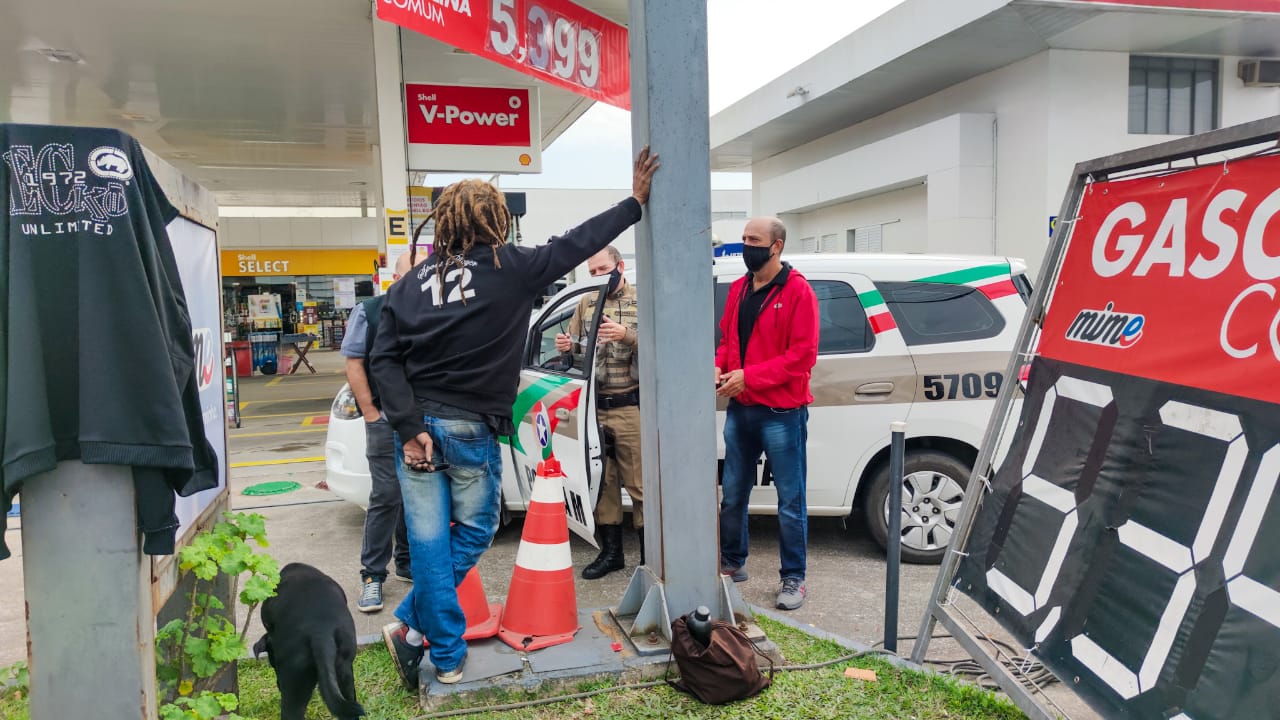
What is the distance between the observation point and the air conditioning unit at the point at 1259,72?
14289 millimetres

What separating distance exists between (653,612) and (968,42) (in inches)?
515

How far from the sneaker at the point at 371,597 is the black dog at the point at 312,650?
1.54m

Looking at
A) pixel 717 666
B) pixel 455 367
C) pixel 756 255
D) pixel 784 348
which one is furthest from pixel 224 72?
pixel 717 666

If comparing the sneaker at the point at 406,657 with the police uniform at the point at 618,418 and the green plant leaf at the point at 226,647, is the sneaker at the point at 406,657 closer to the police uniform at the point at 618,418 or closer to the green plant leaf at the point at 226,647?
the green plant leaf at the point at 226,647

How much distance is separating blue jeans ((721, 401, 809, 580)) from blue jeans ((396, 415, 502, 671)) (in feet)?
5.45

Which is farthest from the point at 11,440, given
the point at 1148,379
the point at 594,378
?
the point at 1148,379

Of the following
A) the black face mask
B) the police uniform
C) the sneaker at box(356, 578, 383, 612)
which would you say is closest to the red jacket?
the black face mask

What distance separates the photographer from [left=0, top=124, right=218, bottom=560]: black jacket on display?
79.0 inches

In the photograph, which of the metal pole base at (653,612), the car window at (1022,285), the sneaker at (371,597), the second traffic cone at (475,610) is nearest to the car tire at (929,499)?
the car window at (1022,285)

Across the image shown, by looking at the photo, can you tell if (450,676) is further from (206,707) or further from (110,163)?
(110,163)

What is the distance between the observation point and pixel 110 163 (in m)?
2.11

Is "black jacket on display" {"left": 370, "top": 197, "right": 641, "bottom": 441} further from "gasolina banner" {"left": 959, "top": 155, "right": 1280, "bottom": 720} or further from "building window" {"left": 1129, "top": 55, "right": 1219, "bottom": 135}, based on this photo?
"building window" {"left": 1129, "top": 55, "right": 1219, "bottom": 135}

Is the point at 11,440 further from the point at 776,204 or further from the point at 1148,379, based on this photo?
the point at 776,204

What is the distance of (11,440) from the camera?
199 cm
